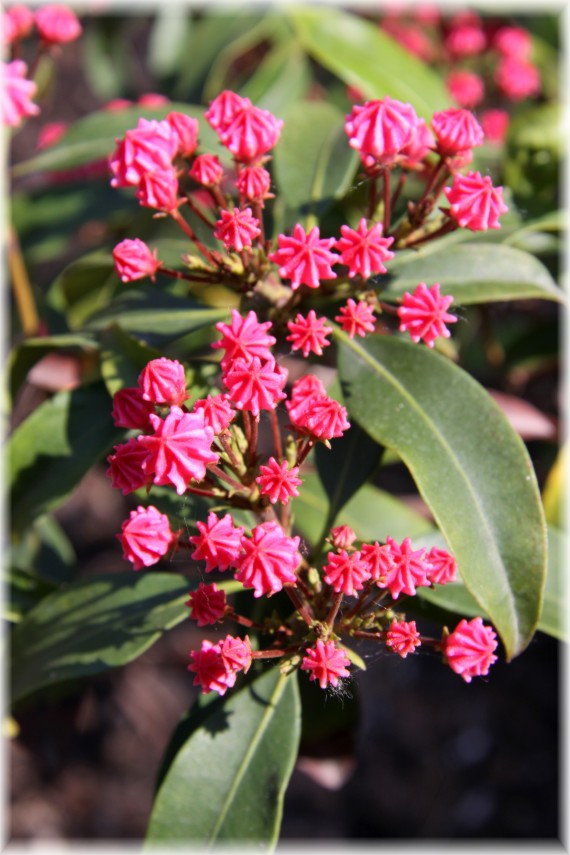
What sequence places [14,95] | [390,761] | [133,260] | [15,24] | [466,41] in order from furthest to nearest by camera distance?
1. [390,761]
2. [466,41]
3. [15,24]
4. [14,95]
5. [133,260]

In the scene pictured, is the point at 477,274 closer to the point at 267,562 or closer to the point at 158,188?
the point at 158,188

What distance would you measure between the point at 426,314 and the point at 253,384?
0.27 m

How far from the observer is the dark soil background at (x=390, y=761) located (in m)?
2.69

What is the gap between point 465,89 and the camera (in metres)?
2.33

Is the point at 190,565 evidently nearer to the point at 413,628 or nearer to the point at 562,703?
the point at 562,703

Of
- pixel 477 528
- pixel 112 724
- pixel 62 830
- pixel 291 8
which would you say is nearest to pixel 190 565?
pixel 112 724

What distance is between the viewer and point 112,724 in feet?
9.36

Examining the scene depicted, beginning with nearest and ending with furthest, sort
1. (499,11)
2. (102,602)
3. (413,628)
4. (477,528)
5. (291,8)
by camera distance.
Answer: (413,628) < (477,528) < (102,602) < (291,8) < (499,11)

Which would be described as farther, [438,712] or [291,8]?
[438,712]

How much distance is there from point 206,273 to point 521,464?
1.56ft

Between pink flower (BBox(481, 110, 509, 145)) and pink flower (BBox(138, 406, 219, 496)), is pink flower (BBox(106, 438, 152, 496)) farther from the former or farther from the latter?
pink flower (BBox(481, 110, 509, 145))

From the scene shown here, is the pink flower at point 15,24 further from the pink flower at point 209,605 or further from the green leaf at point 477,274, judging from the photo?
the pink flower at point 209,605

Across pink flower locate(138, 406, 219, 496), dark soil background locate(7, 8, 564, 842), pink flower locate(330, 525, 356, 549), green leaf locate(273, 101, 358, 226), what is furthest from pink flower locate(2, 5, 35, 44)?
dark soil background locate(7, 8, 564, 842)

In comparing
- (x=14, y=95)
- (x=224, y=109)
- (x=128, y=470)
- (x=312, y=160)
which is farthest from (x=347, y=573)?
(x=14, y=95)
